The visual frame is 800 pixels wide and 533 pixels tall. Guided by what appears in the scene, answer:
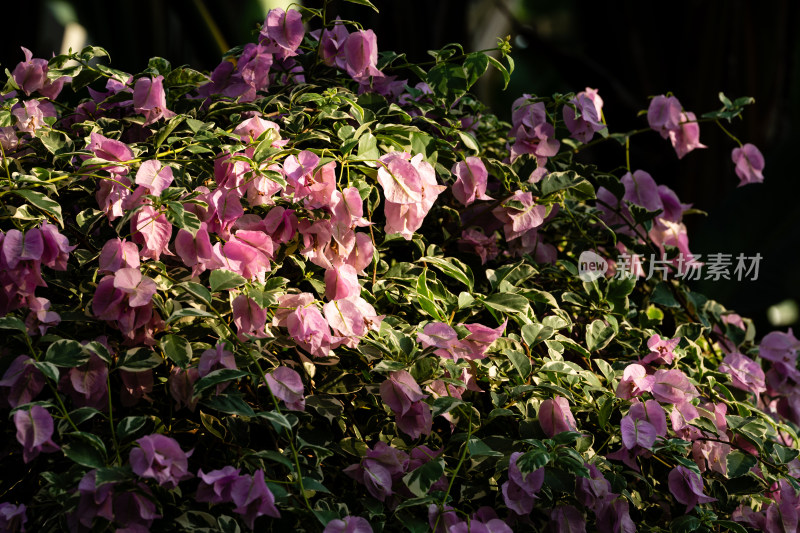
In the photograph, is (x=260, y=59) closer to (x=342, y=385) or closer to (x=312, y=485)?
(x=342, y=385)

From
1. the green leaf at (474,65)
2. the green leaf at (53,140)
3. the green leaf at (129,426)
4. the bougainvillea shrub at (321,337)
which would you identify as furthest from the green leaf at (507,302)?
the green leaf at (53,140)

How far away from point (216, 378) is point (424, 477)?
224 millimetres

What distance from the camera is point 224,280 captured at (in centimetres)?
82

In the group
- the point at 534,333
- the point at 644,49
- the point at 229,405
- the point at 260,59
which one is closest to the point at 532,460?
the point at 534,333

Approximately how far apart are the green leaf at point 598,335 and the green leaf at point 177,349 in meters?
0.48

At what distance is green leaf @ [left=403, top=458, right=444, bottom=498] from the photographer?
31.6 inches

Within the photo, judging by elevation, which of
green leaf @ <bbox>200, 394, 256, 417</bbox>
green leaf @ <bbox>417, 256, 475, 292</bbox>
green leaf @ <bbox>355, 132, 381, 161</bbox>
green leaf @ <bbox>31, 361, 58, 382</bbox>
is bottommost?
green leaf @ <bbox>200, 394, 256, 417</bbox>

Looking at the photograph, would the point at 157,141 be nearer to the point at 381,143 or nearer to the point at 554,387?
the point at 381,143

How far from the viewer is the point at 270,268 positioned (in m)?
0.89

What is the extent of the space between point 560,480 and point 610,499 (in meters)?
0.07

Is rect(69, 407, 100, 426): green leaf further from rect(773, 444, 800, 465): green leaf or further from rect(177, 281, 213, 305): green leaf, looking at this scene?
rect(773, 444, 800, 465): green leaf

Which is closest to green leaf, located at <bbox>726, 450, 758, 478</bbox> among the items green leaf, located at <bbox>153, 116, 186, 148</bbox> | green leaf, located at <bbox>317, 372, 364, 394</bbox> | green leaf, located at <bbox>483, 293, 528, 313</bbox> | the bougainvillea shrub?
the bougainvillea shrub

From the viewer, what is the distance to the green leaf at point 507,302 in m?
0.94

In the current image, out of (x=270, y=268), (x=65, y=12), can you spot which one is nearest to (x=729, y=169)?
(x=270, y=268)
